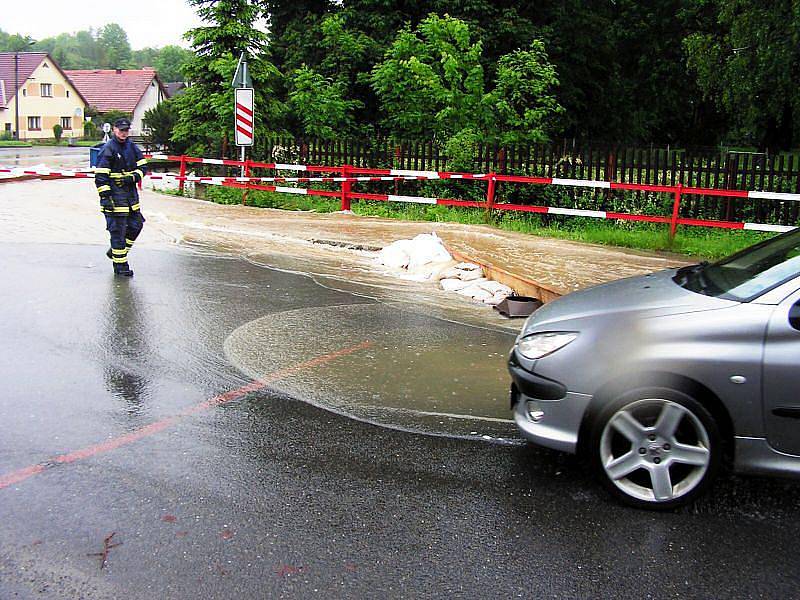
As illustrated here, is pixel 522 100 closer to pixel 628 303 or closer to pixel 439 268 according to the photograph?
pixel 439 268

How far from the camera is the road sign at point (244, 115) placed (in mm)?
18938

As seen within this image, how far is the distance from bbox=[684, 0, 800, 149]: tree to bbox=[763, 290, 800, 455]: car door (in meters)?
23.1

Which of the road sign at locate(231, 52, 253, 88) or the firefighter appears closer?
the firefighter

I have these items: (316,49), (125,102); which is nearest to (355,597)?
(316,49)

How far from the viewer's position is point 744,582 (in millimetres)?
3738

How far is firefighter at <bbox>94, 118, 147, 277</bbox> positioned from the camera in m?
Result: 10.5

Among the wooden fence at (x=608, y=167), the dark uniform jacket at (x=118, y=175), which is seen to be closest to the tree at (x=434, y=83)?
the wooden fence at (x=608, y=167)

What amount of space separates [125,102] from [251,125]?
7677 cm

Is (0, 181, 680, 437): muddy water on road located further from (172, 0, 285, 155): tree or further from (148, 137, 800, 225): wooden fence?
(172, 0, 285, 155): tree

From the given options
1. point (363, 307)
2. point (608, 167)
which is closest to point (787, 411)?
point (363, 307)

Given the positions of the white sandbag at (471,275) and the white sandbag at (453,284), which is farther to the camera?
the white sandbag at (471,275)

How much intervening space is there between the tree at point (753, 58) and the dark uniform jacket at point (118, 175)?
20351 millimetres

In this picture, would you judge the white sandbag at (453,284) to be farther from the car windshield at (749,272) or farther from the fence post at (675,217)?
the car windshield at (749,272)

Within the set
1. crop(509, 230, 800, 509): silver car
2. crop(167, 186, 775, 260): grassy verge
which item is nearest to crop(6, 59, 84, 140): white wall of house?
crop(167, 186, 775, 260): grassy verge
